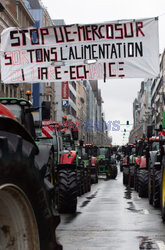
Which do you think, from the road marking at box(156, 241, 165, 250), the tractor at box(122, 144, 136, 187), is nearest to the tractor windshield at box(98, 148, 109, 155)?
the tractor at box(122, 144, 136, 187)

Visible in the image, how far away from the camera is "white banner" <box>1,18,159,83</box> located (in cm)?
1134

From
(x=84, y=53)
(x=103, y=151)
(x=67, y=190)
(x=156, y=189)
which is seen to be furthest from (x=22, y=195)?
(x=103, y=151)

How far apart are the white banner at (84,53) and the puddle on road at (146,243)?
4.42 m

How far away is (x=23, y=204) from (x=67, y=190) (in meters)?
8.64

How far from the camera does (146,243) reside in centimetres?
758

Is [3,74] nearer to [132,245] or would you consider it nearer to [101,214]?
[101,214]

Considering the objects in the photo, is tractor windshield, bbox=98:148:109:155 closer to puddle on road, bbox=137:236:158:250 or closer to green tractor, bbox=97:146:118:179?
green tractor, bbox=97:146:118:179

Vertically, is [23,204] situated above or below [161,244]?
above

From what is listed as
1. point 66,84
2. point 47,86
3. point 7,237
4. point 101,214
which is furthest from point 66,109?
point 7,237

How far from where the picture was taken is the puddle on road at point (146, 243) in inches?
285

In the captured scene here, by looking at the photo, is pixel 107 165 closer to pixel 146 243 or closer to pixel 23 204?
pixel 146 243

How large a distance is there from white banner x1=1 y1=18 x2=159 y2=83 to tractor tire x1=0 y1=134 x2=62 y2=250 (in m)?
8.05

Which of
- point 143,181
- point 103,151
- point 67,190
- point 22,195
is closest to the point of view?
point 22,195

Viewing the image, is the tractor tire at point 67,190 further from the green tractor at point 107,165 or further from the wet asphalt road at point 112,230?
the green tractor at point 107,165
